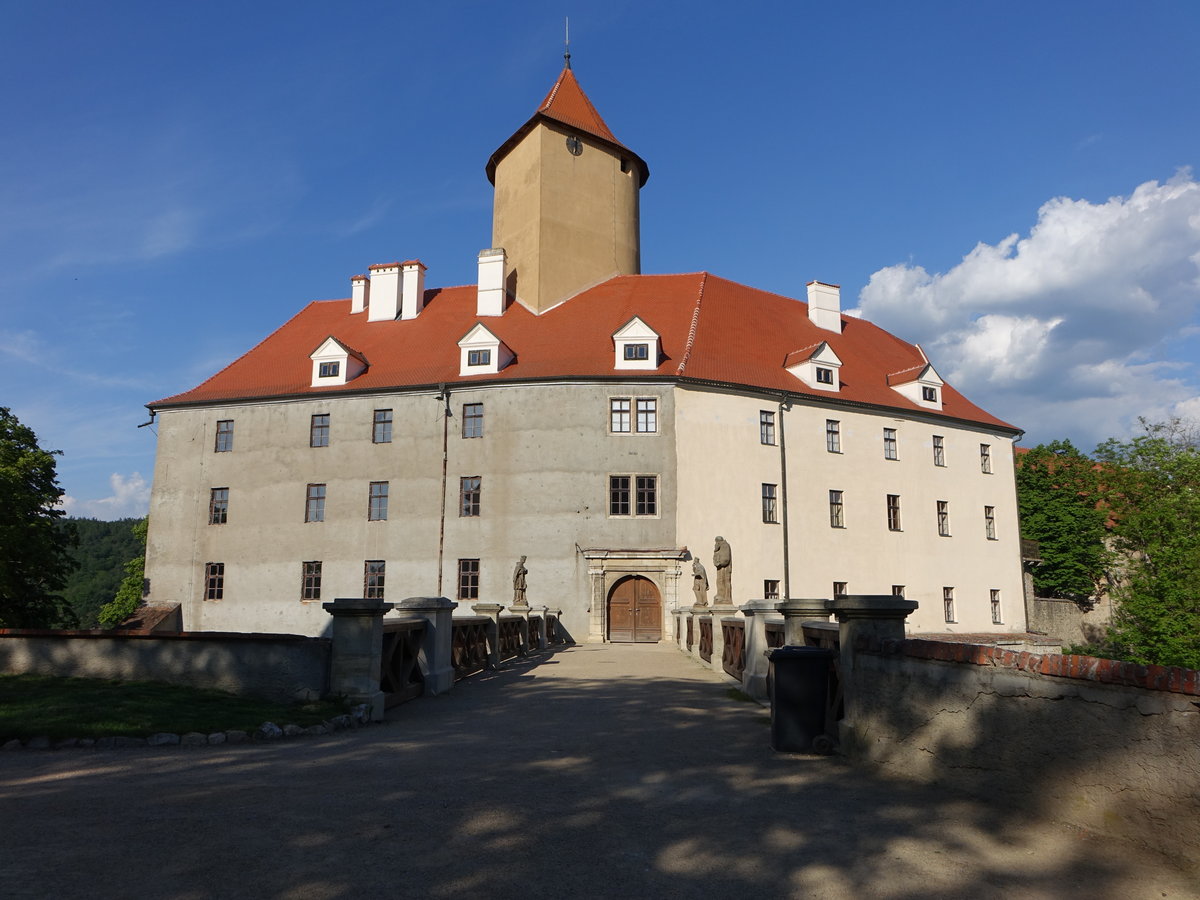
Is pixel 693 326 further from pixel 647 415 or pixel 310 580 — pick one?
pixel 310 580

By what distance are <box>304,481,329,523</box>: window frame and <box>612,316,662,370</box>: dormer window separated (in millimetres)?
12498

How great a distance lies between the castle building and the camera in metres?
31.7

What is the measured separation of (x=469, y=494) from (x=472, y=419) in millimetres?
2909

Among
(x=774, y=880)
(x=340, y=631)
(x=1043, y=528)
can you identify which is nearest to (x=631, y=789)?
(x=774, y=880)

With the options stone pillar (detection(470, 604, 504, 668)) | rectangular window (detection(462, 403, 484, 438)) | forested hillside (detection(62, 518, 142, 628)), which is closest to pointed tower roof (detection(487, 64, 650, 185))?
rectangular window (detection(462, 403, 484, 438))

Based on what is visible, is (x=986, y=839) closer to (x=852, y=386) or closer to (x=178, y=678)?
(x=178, y=678)

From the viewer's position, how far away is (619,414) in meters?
32.4

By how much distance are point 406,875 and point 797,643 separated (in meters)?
7.60

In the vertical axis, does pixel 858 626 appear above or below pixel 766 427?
below

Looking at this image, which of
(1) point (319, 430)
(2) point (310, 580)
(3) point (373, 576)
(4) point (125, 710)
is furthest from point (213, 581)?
(4) point (125, 710)

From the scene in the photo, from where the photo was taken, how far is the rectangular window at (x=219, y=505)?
3488cm

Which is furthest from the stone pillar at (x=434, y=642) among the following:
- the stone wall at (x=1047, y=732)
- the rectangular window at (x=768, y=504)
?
the rectangular window at (x=768, y=504)

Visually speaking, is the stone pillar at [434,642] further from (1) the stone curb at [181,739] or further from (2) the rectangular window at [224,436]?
(2) the rectangular window at [224,436]

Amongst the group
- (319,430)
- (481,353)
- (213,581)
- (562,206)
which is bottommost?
(213,581)
